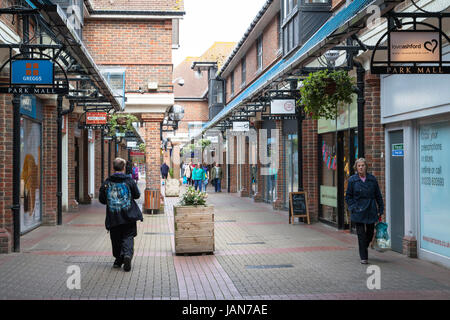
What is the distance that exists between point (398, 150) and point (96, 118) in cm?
1122

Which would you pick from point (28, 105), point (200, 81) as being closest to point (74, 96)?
point (28, 105)

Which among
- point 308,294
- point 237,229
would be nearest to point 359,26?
point 308,294

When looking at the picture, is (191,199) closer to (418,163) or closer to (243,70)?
(418,163)

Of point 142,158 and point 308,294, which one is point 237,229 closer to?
point 308,294

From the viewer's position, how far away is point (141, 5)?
19.9 metres

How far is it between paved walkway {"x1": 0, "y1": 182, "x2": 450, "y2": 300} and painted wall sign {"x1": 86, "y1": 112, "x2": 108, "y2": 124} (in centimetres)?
577

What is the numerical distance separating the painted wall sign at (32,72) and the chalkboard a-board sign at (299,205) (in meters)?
8.03

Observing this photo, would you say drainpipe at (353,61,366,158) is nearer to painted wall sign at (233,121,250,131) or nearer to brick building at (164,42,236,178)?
painted wall sign at (233,121,250,131)

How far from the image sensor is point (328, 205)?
49.3 feet

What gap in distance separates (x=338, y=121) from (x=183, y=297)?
27.5 feet

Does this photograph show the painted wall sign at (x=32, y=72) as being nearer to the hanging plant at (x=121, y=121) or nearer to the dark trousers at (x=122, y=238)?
the dark trousers at (x=122, y=238)

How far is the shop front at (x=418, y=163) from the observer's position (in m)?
9.01

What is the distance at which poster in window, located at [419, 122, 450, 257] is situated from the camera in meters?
8.98

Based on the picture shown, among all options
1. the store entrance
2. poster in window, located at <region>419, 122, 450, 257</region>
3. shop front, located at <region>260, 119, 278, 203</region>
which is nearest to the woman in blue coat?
poster in window, located at <region>419, 122, 450, 257</region>
